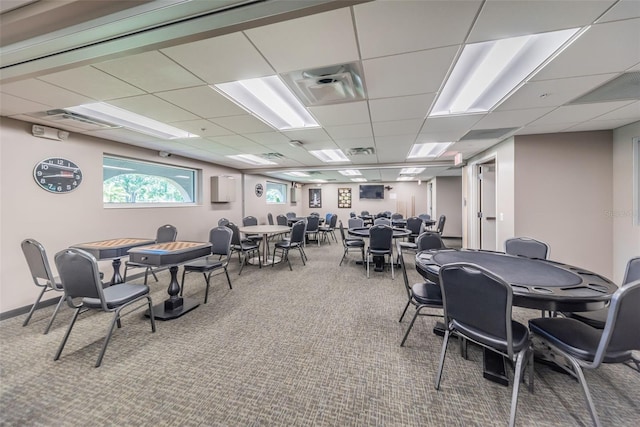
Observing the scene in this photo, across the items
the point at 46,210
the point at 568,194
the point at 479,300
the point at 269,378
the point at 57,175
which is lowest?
the point at 269,378

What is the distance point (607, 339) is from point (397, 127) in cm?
298

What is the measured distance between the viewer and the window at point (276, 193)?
9828mm

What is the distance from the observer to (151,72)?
1987 mm

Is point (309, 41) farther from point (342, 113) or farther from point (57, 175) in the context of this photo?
point (57, 175)

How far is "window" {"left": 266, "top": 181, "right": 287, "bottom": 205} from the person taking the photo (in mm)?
9828

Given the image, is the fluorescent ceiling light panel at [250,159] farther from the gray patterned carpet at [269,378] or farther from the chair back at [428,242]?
the chair back at [428,242]

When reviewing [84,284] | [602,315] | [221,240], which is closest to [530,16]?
[602,315]

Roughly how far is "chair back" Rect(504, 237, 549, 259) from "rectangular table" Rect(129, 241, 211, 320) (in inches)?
150

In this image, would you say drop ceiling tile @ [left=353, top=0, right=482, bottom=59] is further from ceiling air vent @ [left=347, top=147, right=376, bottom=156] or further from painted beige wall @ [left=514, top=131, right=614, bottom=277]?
painted beige wall @ [left=514, top=131, right=614, bottom=277]

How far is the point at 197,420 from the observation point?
1.49m

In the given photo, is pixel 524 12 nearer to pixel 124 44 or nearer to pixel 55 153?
pixel 124 44

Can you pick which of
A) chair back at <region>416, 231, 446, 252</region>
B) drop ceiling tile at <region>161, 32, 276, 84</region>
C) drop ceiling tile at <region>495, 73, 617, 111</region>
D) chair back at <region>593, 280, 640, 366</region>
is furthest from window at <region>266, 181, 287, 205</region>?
chair back at <region>593, 280, 640, 366</region>

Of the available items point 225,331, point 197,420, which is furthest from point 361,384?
point 225,331

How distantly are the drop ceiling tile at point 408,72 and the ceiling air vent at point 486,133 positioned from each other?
1.98 meters
